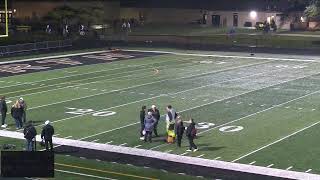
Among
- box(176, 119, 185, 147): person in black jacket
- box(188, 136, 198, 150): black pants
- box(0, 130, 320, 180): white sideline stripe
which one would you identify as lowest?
box(0, 130, 320, 180): white sideline stripe

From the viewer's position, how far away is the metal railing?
1998 inches

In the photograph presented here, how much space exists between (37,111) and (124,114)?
12.5 feet

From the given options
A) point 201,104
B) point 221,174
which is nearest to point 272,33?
point 201,104

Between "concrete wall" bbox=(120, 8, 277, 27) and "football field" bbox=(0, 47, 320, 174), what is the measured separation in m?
32.0

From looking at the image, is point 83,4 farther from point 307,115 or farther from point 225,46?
point 307,115

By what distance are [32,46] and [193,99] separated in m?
25.0

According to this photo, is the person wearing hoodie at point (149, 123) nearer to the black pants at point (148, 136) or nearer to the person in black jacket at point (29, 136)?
the black pants at point (148, 136)

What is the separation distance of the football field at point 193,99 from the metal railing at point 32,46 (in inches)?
121

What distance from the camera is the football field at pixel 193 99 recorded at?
74.0 feet

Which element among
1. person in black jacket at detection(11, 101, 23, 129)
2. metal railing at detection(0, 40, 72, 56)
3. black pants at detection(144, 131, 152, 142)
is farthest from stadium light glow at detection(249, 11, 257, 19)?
black pants at detection(144, 131, 152, 142)

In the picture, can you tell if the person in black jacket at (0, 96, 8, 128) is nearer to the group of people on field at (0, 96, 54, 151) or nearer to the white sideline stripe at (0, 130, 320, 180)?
the group of people on field at (0, 96, 54, 151)

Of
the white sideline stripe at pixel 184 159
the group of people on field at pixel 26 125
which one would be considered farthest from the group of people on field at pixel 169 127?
the group of people on field at pixel 26 125

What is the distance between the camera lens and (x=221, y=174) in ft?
62.4

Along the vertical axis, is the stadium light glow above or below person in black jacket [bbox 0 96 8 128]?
above
